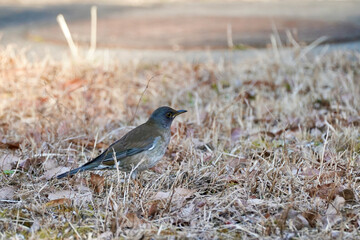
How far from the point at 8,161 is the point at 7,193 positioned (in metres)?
0.62

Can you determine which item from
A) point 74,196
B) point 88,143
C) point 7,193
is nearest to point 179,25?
point 88,143

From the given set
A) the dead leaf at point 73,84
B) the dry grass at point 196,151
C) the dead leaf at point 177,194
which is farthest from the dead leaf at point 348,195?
the dead leaf at point 73,84

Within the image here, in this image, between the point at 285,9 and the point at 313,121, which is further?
the point at 285,9

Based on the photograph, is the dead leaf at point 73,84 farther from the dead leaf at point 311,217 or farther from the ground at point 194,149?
the dead leaf at point 311,217

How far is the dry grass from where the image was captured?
11.5 feet

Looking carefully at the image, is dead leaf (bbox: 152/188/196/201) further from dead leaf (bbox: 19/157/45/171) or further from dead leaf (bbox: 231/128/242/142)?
dead leaf (bbox: 231/128/242/142)

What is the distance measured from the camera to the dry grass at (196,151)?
3492mm

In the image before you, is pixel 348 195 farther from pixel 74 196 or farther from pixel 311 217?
pixel 74 196

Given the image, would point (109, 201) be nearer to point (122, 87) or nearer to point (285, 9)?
point (122, 87)

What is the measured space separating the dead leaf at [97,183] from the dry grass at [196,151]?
1 centimetres

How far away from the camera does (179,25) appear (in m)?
11.0

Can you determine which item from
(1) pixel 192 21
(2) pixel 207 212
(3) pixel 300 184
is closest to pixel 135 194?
(2) pixel 207 212

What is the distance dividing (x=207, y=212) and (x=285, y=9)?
9561mm

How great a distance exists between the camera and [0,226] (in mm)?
3469
